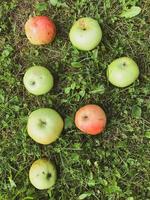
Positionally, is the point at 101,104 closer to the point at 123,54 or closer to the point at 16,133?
the point at 123,54

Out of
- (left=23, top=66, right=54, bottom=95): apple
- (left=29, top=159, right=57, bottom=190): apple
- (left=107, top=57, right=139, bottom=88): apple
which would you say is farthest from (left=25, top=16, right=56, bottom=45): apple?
(left=29, top=159, right=57, bottom=190): apple

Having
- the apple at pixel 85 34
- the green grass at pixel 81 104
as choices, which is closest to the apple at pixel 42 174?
the green grass at pixel 81 104

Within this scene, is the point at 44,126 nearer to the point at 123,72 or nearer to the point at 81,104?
the point at 81,104

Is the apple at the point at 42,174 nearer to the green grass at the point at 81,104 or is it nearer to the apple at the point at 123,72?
the green grass at the point at 81,104

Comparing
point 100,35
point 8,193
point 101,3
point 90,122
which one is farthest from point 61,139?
point 101,3

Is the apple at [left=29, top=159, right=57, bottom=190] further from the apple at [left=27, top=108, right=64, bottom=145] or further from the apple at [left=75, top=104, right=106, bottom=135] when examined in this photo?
the apple at [left=75, top=104, right=106, bottom=135]
